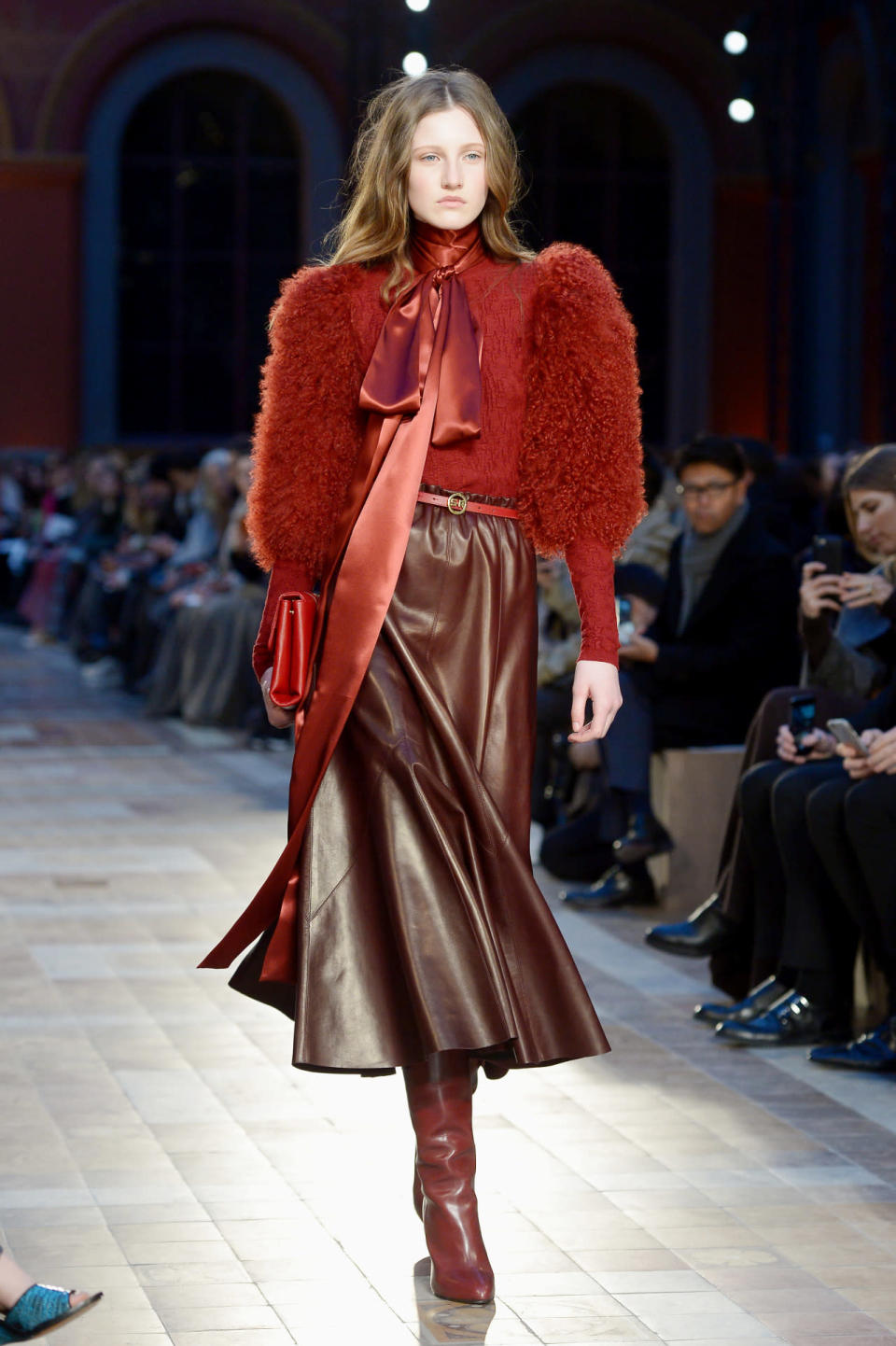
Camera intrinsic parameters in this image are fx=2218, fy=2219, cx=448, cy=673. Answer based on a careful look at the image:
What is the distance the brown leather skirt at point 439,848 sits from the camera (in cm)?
314

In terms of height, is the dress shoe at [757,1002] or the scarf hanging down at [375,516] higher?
the scarf hanging down at [375,516]

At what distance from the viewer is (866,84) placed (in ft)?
62.4

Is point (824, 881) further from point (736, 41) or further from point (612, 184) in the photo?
point (612, 184)

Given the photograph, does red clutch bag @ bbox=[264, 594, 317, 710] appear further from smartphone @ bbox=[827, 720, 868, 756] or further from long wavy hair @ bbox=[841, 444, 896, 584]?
long wavy hair @ bbox=[841, 444, 896, 584]

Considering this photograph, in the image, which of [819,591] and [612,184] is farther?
[612,184]

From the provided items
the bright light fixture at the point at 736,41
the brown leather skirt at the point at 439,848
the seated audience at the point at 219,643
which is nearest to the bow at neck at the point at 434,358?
the brown leather skirt at the point at 439,848

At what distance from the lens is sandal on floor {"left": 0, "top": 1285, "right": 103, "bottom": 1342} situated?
110 inches

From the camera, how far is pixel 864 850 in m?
4.50

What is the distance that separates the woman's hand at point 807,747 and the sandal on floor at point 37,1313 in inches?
97.9

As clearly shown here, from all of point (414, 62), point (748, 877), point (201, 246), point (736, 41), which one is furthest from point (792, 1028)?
point (201, 246)

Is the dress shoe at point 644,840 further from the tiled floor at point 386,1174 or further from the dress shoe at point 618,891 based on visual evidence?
the tiled floor at point 386,1174

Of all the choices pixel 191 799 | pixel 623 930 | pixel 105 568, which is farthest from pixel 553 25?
pixel 623 930

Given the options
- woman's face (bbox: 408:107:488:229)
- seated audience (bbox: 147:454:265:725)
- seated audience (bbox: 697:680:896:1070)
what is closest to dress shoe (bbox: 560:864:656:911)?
seated audience (bbox: 697:680:896:1070)

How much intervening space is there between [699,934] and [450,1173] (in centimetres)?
226
